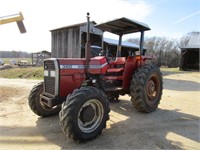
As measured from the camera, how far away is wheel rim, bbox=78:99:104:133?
3943 mm

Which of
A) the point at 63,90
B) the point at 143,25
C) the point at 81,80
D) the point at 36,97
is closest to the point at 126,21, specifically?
the point at 143,25

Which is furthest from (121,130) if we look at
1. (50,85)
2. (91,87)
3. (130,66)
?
(130,66)

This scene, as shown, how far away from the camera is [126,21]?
18.8 feet

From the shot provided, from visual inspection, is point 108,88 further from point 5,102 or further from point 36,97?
point 5,102

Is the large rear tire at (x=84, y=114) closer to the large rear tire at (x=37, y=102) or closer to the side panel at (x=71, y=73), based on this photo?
the side panel at (x=71, y=73)

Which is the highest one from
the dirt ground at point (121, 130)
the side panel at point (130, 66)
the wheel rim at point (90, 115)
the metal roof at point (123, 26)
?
the metal roof at point (123, 26)

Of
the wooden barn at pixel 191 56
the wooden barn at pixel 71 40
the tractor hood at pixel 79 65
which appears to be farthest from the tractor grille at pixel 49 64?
the wooden barn at pixel 191 56

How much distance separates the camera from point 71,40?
15.7m

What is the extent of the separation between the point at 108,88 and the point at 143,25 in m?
1.95

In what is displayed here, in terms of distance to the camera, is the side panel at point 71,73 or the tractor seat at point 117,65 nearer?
the side panel at point 71,73

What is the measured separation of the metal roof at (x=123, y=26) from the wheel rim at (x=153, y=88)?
140cm

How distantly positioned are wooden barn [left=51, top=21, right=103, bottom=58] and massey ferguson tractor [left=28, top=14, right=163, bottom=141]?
896 centimetres

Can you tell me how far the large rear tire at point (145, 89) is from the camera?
207 inches

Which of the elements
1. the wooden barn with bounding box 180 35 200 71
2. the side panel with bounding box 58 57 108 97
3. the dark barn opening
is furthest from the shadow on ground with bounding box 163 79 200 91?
the dark barn opening
